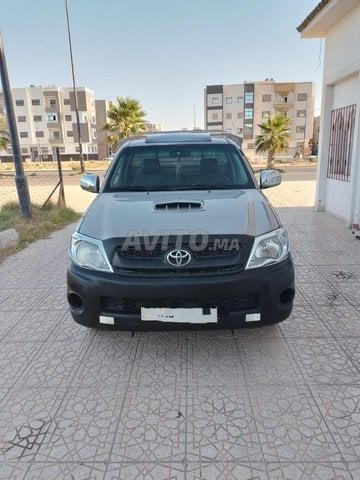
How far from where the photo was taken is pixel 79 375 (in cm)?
272

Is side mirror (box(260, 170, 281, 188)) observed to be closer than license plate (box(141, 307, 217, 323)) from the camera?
No

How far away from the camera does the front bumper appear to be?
250 centimetres

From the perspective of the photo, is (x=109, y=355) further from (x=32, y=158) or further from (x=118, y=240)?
(x=32, y=158)

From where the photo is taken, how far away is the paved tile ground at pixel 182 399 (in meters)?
1.94

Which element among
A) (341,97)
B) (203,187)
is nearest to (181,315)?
(203,187)

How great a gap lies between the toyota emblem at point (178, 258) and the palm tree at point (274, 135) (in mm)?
25396

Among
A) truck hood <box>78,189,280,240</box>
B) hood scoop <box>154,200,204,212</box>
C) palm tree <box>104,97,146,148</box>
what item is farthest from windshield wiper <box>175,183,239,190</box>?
palm tree <box>104,97,146,148</box>

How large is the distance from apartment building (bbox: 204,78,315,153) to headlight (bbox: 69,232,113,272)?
55.8 meters

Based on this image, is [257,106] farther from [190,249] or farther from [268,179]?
[190,249]

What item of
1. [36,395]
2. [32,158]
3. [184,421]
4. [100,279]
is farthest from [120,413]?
[32,158]

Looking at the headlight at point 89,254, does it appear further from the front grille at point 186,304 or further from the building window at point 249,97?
the building window at point 249,97

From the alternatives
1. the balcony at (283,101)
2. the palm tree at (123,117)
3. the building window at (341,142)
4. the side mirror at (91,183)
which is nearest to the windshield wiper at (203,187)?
the side mirror at (91,183)

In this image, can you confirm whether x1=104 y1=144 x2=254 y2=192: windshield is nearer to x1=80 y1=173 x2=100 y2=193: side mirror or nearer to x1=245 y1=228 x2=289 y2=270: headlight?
x1=80 y1=173 x2=100 y2=193: side mirror

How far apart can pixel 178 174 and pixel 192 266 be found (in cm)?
146
